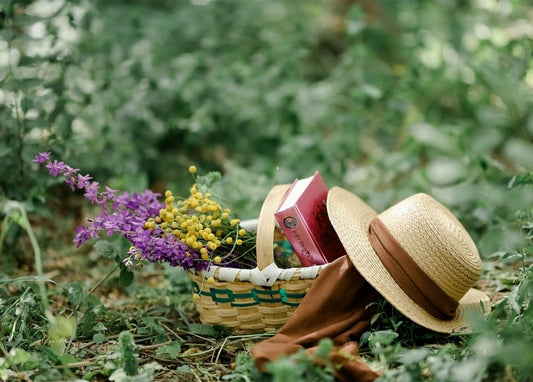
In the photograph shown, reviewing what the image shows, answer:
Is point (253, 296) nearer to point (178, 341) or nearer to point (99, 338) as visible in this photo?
point (178, 341)

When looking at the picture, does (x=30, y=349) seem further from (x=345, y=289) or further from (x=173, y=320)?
(x=345, y=289)

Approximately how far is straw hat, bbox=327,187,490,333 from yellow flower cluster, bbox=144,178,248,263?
1.34 feet

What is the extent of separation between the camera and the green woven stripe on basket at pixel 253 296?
1980 mm

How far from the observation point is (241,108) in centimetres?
382

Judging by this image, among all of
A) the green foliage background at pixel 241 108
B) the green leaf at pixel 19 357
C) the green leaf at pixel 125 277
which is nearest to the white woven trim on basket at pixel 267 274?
the green leaf at pixel 125 277

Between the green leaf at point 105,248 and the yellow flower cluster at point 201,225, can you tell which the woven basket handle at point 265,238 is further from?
the green leaf at point 105,248

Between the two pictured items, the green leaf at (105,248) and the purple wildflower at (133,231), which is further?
the green leaf at (105,248)

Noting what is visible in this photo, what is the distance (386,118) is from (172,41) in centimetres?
179

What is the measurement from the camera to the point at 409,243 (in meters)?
1.90

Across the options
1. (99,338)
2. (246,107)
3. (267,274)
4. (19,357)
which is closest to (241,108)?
(246,107)

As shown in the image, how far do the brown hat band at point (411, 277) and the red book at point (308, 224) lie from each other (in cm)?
20

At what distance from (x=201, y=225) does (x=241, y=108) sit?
6.57 feet

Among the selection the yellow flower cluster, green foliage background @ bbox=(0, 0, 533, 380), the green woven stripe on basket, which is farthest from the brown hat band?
green foliage background @ bbox=(0, 0, 533, 380)

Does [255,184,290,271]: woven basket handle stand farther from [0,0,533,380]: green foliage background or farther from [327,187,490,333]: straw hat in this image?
[0,0,533,380]: green foliage background
